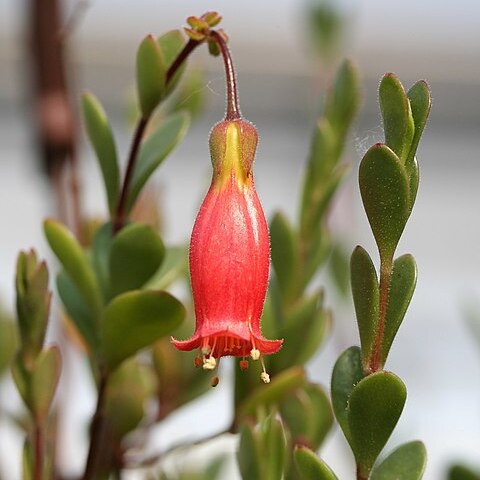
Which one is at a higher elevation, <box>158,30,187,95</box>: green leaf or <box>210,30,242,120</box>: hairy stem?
<box>158,30,187,95</box>: green leaf

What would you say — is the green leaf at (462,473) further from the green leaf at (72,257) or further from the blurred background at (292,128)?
the blurred background at (292,128)

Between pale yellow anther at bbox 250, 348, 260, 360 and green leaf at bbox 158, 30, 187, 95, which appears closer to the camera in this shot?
pale yellow anther at bbox 250, 348, 260, 360

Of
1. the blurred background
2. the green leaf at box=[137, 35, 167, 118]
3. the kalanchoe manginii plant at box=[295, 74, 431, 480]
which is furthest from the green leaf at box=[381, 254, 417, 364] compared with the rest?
the blurred background

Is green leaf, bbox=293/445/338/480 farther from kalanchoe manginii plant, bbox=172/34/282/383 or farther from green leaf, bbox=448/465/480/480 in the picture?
green leaf, bbox=448/465/480/480

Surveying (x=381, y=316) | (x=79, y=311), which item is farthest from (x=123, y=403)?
(x=381, y=316)

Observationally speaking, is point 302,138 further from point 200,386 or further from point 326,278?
point 200,386

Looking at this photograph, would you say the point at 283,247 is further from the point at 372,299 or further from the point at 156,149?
the point at 372,299

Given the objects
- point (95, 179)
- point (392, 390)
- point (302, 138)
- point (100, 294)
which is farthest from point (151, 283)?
point (302, 138)
